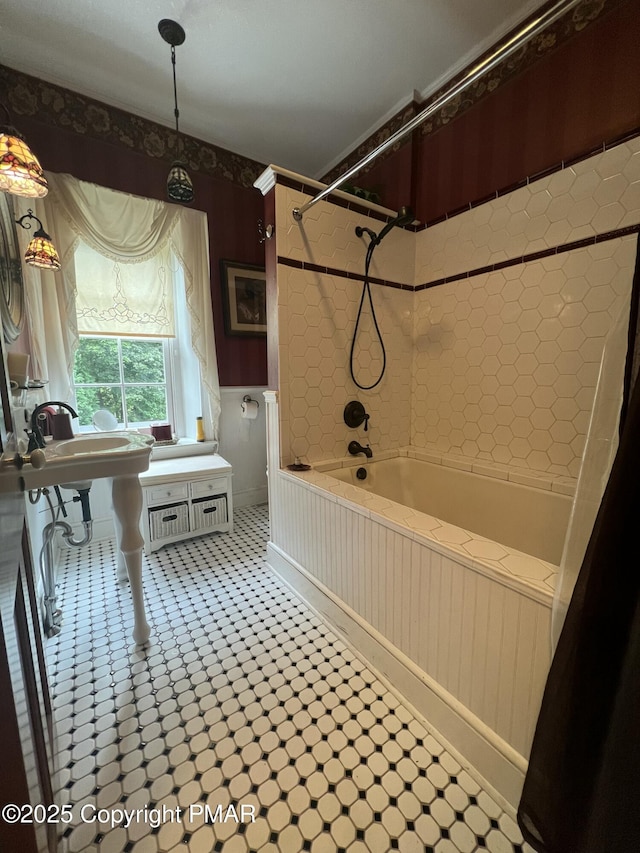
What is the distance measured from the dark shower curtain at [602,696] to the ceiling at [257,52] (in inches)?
78.0

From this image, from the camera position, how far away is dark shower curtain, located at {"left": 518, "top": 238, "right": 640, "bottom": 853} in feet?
1.97

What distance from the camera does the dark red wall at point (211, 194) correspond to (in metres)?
2.01

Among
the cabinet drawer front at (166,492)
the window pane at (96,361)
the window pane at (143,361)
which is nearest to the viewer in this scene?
the cabinet drawer front at (166,492)

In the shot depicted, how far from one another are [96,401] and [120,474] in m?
1.40

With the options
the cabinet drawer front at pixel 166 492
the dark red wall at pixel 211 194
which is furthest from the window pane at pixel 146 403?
the cabinet drawer front at pixel 166 492

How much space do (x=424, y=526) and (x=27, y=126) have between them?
2975 mm

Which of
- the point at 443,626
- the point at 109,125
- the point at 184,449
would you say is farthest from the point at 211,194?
the point at 443,626

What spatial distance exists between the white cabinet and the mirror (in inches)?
39.7

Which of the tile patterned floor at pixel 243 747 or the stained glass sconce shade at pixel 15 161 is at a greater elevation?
the stained glass sconce shade at pixel 15 161

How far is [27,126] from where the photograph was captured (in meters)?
1.93

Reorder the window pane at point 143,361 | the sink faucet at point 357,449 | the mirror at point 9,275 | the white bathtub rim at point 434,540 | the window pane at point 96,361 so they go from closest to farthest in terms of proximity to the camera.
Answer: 1. the white bathtub rim at point 434,540
2. the mirror at point 9,275
3. the sink faucet at point 357,449
4. the window pane at point 96,361
5. the window pane at point 143,361

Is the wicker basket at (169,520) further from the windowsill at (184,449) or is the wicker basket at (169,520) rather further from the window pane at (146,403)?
the window pane at (146,403)

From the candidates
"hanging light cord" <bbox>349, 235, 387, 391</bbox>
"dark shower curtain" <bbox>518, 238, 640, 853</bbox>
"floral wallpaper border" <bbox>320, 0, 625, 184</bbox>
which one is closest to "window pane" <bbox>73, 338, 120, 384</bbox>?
"hanging light cord" <bbox>349, 235, 387, 391</bbox>

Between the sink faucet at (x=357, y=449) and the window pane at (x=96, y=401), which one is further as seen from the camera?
the window pane at (x=96, y=401)
